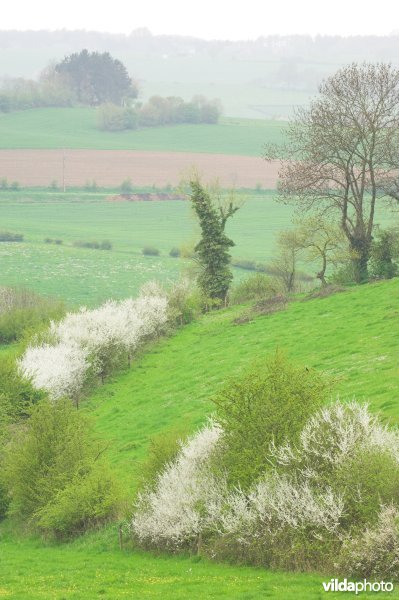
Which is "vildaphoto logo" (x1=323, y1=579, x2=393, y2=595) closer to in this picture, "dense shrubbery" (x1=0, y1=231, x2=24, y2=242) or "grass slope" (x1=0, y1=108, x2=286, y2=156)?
"dense shrubbery" (x1=0, y1=231, x2=24, y2=242)

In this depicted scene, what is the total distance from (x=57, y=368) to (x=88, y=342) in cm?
494

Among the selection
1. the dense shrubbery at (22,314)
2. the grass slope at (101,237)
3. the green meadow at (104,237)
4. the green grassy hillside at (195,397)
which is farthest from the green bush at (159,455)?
the grass slope at (101,237)

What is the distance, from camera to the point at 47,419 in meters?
38.7

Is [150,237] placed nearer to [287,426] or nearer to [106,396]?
[106,396]

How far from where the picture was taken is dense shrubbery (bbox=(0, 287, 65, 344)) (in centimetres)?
7319

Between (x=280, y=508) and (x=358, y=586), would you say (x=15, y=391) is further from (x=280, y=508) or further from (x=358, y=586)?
(x=358, y=586)

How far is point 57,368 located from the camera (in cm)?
5338

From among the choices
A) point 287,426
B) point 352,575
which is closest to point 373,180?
point 287,426

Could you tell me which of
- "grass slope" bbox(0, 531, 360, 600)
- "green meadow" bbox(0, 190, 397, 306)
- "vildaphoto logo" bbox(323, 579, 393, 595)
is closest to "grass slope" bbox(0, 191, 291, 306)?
"green meadow" bbox(0, 190, 397, 306)

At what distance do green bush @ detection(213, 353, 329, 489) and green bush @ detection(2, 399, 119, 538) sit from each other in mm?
5796

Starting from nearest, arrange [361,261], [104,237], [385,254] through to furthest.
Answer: [385,254], [361,261], [104,237]

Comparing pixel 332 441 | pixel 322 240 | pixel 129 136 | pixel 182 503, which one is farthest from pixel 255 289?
pixel 129 136

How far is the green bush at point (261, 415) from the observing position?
1145 inches

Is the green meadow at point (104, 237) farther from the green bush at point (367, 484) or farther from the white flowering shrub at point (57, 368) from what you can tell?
the green bush at point (367, 484)
